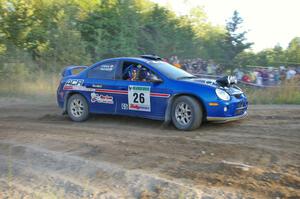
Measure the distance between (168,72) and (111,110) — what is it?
1571 mm

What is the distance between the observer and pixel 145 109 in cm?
891

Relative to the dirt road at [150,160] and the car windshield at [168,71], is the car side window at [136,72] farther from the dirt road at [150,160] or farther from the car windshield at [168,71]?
the dirt road at [150,160]

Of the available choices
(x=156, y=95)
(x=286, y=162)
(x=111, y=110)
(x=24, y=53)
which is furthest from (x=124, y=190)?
(x=24, y=53)

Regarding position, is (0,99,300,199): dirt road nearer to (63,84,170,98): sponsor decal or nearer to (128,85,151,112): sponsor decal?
(128,85,151,112): sponsor decal

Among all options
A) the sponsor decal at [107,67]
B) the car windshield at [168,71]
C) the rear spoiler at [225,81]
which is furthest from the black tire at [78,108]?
the rear spoiler at [225,81]

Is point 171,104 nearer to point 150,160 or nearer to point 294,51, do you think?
point 150,160

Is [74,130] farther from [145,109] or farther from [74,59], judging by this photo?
[74,59]

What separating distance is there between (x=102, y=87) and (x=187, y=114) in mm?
2245

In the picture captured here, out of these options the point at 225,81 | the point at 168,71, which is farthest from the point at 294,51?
the point at 168,71

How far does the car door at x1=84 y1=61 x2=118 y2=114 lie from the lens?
9.45 m

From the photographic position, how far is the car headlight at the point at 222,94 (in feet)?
27.1

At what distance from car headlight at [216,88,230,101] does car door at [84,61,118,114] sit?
7.82 ft

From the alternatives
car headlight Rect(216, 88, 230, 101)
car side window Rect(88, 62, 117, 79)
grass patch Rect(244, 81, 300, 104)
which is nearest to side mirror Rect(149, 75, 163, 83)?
car side window Rect(88, 62, 117, 79)

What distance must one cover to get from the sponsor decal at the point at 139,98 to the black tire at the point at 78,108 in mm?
1363
